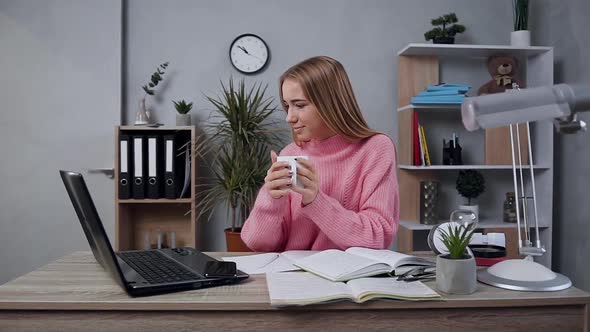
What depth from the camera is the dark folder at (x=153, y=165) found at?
9.53 feet

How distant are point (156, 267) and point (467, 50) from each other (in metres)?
2.54

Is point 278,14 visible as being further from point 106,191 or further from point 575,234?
point 575,234

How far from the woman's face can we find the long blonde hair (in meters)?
0.01

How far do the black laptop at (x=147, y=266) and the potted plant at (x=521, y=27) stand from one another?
2.58 meters

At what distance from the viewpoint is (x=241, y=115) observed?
2.99 metres

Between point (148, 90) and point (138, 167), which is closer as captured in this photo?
point (138, 167)

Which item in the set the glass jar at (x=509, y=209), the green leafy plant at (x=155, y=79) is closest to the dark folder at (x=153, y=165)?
the green leafy plant at (x=155, y=79)

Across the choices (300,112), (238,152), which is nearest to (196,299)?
(300,112)

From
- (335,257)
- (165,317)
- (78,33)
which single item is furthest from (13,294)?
(78,33)

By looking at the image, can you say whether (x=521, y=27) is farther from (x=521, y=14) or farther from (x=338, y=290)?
(x=338, y=290)

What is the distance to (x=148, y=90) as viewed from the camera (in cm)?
321

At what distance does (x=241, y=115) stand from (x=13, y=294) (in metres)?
2.04

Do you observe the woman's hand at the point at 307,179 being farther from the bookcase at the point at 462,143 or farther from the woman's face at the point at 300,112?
the bookcase at the point at 462,143

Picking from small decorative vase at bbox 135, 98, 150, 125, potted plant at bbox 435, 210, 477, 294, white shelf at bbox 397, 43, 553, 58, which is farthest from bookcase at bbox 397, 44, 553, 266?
potted plant at bbox 435, 210, 477, 294
